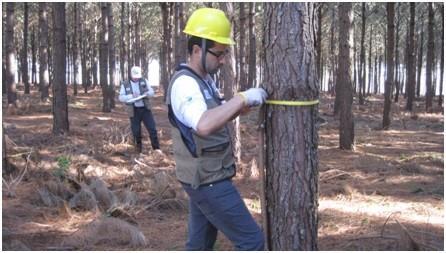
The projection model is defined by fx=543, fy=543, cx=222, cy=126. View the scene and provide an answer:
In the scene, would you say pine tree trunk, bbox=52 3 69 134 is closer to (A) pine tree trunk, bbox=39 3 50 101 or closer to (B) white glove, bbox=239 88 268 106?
(A) pine tree trunk, bbox=39 3 50 101

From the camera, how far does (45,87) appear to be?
18516 mm

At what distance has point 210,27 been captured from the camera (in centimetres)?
277

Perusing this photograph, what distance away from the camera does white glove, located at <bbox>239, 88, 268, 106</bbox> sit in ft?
8.76

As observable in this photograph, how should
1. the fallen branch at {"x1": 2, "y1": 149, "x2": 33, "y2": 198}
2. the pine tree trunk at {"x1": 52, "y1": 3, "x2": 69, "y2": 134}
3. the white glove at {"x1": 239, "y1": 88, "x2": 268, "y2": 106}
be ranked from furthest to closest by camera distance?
the pine tree trunk at {"x1": 52, "y1": 3, "x2": 69, "y2": 134}, the fallen branch at {"x1": 2, "y1": 149, "x2": 33, "y2": 198}, the white glove at {"x1": 239, "y1": 88, "x2": 268, "y2": 106}

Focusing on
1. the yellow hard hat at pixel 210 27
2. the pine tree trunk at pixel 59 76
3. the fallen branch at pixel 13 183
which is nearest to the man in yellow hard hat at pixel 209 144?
the yellow hard hat at pixel 210 27

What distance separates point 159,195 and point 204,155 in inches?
133

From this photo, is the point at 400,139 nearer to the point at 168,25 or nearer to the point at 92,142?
the point at 92,142

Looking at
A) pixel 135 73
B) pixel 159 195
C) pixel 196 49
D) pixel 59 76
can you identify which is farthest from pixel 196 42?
pixel 59 76

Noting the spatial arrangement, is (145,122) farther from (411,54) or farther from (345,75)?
(411,54)

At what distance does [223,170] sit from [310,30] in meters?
0.87

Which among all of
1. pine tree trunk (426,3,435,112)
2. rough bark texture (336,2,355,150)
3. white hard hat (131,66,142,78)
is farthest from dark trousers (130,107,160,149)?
pine tree trunk (426,3,435,112)

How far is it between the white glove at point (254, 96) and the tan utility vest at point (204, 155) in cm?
18

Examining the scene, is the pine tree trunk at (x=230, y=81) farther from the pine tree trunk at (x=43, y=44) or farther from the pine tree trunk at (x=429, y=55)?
the pine tree trunk at (x=43, y=44)

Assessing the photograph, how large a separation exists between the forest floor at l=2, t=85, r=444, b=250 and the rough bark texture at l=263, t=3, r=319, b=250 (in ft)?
4.75
